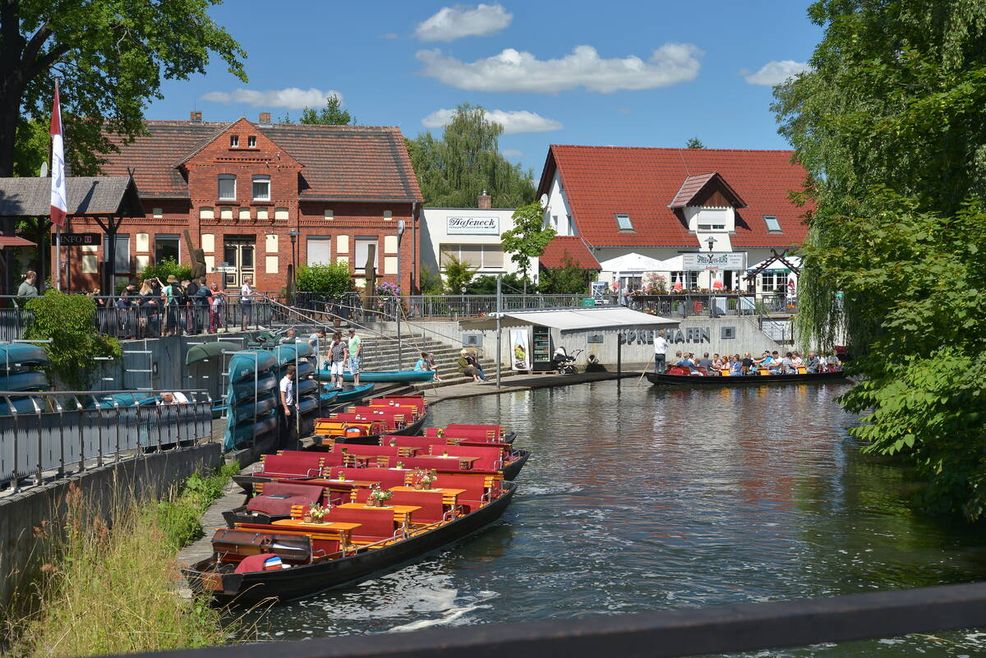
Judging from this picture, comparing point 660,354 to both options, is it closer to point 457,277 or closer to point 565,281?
point 565,281

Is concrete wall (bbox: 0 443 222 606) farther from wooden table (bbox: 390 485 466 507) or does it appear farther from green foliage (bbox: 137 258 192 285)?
green foliage (bbox: 137 258 192 285)

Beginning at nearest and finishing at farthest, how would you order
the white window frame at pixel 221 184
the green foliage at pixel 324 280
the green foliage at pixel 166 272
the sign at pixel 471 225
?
the green foliage at pixel 166 272
the green foliage at pixel 324 280
the white window frame at pixel 221 184
the sign at pixel 471 225

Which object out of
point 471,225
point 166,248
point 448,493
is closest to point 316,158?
point 166,248

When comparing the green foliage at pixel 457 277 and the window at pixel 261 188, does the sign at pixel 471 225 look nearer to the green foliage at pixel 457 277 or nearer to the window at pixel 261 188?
the green foliage at pixel 457 277

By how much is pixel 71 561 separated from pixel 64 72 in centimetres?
2406

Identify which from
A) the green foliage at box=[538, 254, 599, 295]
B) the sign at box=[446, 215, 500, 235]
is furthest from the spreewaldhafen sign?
the sign at box=[446, 215, 500, 235]

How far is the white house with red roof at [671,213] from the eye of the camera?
57.7 meters

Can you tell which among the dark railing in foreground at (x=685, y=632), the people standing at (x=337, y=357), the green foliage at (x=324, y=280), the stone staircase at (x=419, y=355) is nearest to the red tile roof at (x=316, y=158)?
the green foliage at (x=324, y=280)

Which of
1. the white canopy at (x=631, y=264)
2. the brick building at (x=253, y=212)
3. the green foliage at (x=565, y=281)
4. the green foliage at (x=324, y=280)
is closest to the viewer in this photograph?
the green foliage at (x=324, y=280)

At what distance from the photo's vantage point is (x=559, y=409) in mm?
36094

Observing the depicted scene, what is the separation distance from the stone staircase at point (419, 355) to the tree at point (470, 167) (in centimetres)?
3250

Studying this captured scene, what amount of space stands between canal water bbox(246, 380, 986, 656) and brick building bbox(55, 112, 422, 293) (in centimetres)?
2350

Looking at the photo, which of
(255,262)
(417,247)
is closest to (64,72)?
(255,262)

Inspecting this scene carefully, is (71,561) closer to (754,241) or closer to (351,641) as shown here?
(351,641)
